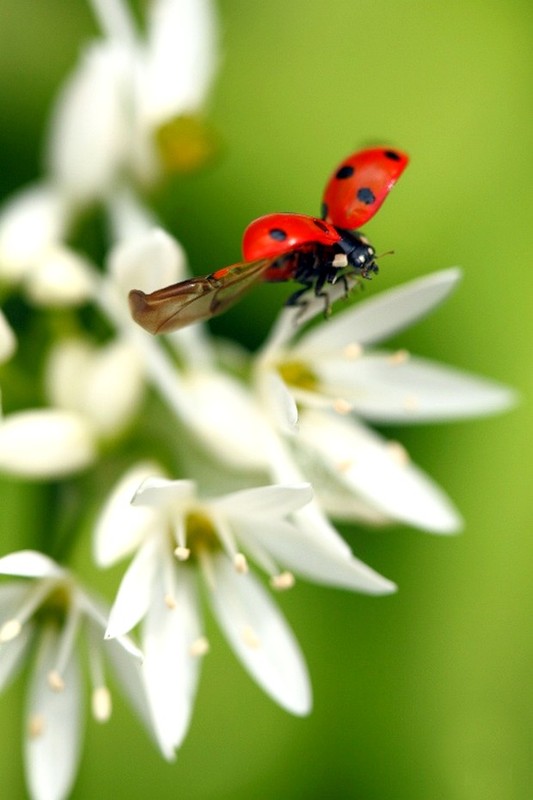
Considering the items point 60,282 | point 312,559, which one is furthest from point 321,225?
point 60,282

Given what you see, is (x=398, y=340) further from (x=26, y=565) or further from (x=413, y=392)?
(x=26, y=565)

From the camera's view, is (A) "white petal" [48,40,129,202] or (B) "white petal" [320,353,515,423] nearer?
(B) "white petal" [320,353,515,423]

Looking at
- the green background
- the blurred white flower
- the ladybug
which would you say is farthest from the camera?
the green background

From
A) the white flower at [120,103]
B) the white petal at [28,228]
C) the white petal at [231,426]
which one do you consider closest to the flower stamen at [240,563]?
the white petal at [231,426]

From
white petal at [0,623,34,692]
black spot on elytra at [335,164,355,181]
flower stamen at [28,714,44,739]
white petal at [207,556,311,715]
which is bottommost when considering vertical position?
white petal at [207,556,311,715]

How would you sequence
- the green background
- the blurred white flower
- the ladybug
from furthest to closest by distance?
the green background
the blurred white flower
the ladybug

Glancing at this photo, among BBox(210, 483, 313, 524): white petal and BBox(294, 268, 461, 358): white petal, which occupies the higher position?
BBox(294, 268, 461, 358): white petal

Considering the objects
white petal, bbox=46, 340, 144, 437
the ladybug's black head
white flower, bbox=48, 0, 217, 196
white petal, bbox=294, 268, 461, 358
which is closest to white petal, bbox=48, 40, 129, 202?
white flower, bbox=48, 0, 217, 196

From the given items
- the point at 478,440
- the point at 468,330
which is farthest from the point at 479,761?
the point at 468,330

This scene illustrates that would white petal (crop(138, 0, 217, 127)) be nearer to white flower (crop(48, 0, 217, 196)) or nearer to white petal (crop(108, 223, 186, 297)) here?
white flower (crop(48, 0, 217, 196))

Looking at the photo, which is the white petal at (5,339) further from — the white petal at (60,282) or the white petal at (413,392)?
the white petal at (413,392)

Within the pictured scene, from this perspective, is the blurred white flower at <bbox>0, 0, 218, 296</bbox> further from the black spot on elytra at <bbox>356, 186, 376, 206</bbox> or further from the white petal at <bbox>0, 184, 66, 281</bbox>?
the black spot on elytra at <bbox>356, 186, 376, 206</bbox>
